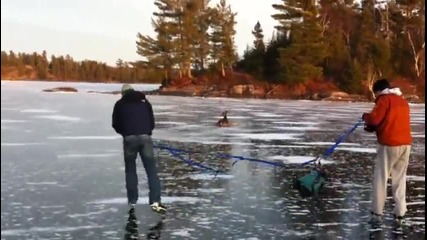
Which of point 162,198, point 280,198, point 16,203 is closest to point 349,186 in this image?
point 280,198

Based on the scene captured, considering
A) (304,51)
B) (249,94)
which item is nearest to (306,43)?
(304,51)

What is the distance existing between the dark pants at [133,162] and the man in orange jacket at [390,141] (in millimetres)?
2692

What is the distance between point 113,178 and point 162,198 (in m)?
1.70

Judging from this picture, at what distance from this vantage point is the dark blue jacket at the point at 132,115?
782 cm

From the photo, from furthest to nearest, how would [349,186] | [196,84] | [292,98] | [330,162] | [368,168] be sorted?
[196,84] < [292,98] < [330,162] < [368,168] < [349,186]

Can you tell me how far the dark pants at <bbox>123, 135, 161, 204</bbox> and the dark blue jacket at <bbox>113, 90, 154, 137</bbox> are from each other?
97 mm

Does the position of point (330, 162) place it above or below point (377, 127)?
below

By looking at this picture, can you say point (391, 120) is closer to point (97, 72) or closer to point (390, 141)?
point (390, 141)

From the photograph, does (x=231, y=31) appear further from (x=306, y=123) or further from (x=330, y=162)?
(x=330, y=162)

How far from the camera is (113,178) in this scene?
33.1ft

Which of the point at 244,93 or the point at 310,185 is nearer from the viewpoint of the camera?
the point at 310,185

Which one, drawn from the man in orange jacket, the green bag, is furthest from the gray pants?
the green bag

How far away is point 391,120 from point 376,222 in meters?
1.22

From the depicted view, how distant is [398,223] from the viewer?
7285 mm
